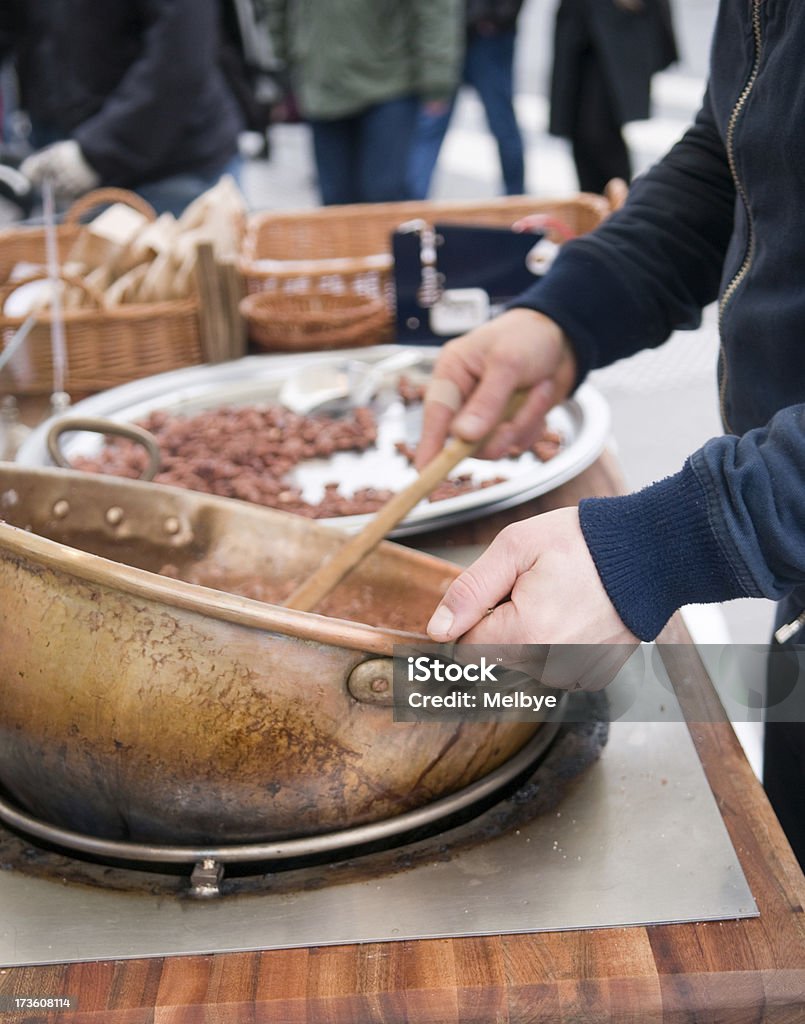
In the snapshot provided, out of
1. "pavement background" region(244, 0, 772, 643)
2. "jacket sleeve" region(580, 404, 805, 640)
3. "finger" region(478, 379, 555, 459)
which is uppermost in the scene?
"jacket sleeve" region(580, 404, 805, 640)

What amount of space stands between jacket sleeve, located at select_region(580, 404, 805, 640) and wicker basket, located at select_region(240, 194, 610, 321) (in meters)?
1.24

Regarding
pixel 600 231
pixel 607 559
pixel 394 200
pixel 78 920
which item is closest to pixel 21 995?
pixel 78 920

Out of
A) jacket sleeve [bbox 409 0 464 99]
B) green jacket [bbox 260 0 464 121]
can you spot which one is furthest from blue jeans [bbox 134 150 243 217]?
jacket sleeve [bbox 409 0 464 99]

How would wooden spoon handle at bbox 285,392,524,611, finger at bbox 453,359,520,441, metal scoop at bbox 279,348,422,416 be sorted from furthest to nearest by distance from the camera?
metal scoop at bbox 279,348,422,416 < finger at bbox 453,359,520,441 < wooden spoon handle at bbox 285,392,524,611

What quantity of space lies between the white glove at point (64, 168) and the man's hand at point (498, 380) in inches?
61.2

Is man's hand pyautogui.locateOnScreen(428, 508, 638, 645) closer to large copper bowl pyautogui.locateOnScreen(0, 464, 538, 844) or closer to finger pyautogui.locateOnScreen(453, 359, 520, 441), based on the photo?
large copper bowl pyautogui.locateOnScreen(0, 464, 538, 844)

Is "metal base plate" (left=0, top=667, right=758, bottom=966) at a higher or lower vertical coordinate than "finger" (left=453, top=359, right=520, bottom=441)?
lower

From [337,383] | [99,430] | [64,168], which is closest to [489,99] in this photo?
[64,168]

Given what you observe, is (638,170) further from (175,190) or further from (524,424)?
(524,424)

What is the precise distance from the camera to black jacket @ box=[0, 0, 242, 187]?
229 cm

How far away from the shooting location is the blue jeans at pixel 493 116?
3600mm

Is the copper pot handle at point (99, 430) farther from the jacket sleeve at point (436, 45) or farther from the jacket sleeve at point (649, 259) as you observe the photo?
the jacket sleeve at point (436, 45)

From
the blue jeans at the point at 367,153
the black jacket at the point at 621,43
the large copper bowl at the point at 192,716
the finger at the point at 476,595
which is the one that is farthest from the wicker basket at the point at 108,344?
the black jacket at the point at 621,43

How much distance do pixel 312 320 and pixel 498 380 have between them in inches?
34.7
